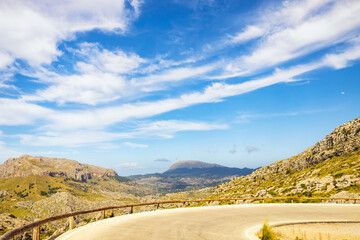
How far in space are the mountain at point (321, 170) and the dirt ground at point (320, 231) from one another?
1639 inches

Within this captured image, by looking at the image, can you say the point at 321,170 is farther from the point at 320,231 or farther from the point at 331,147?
the point at 320,231

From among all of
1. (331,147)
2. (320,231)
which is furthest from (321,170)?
(320,231)

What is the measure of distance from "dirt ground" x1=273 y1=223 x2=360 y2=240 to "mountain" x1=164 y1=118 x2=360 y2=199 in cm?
4163

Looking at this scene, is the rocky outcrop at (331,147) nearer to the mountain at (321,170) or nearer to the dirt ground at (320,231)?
the mountain at (321,170)

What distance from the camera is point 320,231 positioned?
51.3 feet

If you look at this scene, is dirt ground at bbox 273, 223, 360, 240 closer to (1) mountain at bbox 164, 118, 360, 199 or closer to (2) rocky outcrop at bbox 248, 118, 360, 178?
(1) mountain at bbox 164, 118, 360, 199

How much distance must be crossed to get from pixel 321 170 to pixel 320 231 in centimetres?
8505

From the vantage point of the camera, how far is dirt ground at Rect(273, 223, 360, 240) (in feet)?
46.0

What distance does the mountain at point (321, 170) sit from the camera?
6444 cm

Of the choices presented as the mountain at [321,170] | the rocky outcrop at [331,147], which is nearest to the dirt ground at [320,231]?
the mountain at [321,170]

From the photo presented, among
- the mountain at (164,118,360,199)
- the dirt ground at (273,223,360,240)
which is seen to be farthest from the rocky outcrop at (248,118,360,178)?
the dirt ground at (273,223,360,240)

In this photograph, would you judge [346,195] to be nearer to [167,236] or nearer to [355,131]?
[167,236]

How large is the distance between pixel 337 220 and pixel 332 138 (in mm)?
116226

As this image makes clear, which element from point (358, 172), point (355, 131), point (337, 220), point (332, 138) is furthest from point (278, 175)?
point (337, 220)
